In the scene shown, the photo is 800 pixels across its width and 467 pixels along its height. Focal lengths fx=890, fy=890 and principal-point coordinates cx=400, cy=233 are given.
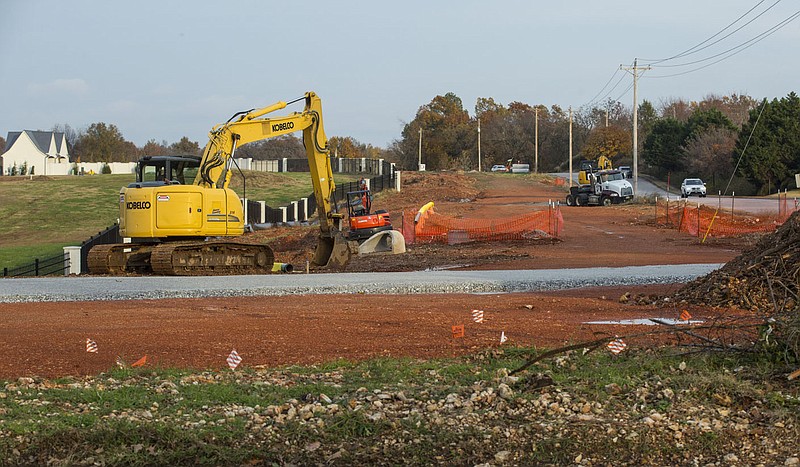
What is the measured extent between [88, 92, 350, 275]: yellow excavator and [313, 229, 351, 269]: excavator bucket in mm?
29

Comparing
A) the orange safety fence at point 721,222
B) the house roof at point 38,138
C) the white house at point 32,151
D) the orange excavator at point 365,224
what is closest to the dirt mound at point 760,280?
the orange excavator at point 365,224

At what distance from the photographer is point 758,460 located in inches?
278

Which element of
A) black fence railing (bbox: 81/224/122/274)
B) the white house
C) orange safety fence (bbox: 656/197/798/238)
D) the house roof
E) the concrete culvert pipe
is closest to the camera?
the concrete culvert pipe

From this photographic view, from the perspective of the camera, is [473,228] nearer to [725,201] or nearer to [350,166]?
[725,201]

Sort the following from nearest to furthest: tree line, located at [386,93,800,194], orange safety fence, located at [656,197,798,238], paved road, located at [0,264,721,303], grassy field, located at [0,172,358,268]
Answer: paved road, located at [0,264,721,303], orange safety fence, located at [656,197,798,238], grassy field, located at [0,172,358,268], tree line, located at [386,93,800,194]

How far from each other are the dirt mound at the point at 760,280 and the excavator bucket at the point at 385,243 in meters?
15.2

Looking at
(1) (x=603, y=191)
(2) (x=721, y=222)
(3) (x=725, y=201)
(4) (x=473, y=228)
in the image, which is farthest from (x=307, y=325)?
(3) (x=725, y=201)

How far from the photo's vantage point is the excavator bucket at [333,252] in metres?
25.7

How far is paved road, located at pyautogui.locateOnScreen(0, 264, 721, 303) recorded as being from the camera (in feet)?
61.9

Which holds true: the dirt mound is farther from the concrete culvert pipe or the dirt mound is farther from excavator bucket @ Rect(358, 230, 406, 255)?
excavator bucket @ Rect(358, 230, 406, 255)

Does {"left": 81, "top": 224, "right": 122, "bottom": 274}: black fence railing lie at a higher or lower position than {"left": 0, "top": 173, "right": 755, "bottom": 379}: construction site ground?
higher

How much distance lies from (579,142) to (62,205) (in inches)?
3086

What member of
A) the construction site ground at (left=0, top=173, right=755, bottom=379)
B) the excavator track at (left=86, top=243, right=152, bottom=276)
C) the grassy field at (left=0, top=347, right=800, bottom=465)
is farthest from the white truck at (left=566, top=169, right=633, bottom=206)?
the grassy field at (left=0, top=347, right=800, bottom=465)

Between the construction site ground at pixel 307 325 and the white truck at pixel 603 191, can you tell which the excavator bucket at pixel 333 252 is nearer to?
the construction site ground at pixel 307 325
